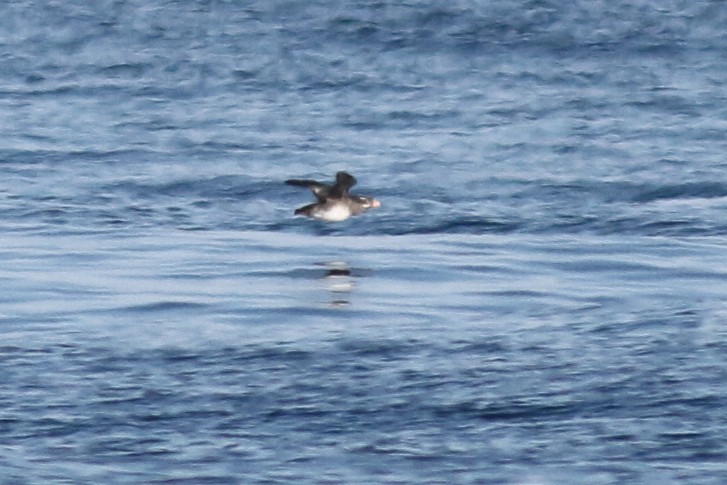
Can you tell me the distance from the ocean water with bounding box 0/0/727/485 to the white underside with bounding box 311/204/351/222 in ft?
1.04

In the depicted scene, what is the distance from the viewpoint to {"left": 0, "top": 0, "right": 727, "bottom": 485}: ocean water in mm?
10438

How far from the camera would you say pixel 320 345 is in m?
12.2

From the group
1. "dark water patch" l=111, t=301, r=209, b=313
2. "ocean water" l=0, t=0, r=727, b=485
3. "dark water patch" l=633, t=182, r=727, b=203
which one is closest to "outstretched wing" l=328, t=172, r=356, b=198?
"ocean water" l=0, t=0, r=727, b=485

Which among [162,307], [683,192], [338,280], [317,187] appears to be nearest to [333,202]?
[317,187]

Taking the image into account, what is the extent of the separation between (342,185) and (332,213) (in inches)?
9.2

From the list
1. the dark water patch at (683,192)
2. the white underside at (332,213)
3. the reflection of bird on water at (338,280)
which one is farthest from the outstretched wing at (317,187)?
the dark water patch at (683,192)

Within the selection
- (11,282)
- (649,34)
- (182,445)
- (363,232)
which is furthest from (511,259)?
(649,34)

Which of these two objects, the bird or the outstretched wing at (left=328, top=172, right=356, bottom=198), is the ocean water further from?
the outstretched wing at (left=328, top=172, right=356, bottom=198)

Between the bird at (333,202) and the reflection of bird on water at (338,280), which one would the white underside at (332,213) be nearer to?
the bird at (333,202)

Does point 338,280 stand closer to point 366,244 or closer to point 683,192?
point 366,244

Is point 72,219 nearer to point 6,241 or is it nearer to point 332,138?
point 6,241

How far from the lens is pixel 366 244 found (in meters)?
15.3

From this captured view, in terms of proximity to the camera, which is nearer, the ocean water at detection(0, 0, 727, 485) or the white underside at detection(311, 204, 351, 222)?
the ocean water at detection(0, 0, 727, 485)

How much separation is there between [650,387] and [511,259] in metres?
3.52
